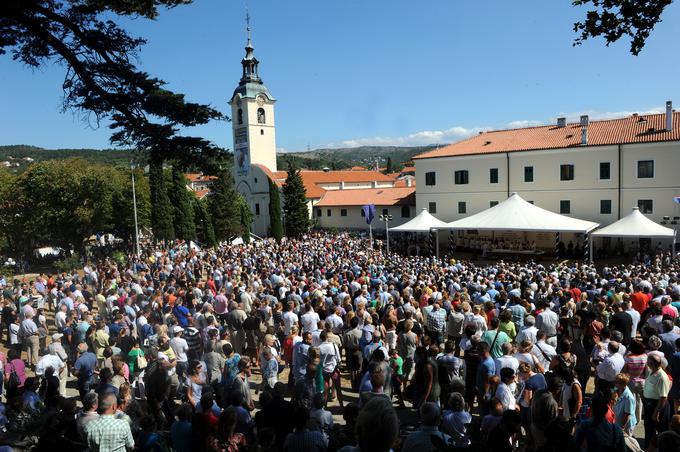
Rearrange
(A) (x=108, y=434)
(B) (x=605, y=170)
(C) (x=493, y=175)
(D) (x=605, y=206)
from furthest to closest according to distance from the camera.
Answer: (C) (x=493, y=175)
(D) (x=605, y=206)
(B) (x=605, y=170)
(A) (x=108, y=434)

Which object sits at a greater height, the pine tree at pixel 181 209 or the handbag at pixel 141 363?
the pine tree at pixel 181 209

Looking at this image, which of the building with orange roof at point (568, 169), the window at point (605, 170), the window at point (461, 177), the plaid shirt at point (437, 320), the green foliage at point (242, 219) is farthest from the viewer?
the green foliage at point (242, 219)

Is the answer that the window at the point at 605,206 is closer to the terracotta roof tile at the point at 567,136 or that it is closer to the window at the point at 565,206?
the window at the point at 565,206

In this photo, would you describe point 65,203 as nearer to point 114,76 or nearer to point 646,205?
point 114,76

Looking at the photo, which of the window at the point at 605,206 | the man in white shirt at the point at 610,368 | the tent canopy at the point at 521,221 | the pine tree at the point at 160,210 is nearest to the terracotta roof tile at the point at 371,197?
the tent canopy at the point at 521,221

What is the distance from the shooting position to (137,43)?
28.4 ft

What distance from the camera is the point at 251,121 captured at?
53.6 metres

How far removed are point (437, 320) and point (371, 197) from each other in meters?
36.1

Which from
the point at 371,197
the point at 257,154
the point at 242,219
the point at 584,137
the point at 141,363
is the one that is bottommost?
the point at 141,363

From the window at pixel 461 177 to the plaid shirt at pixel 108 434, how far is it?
32614 mm

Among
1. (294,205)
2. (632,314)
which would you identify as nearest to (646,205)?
(632,314)

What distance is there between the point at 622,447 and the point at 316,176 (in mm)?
53826

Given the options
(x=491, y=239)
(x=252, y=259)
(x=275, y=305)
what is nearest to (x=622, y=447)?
(x=275, y=305)

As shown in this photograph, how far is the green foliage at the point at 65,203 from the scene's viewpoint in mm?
38562
